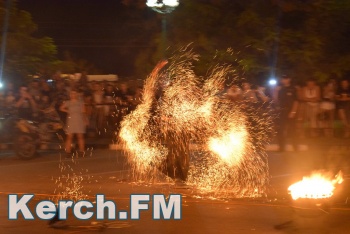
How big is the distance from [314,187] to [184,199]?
8.10 feet

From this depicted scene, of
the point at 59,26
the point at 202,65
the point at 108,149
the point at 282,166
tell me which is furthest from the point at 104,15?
the point at 282,166

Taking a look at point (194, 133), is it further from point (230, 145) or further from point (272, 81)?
point (272, 81)

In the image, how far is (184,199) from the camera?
12.6 meters

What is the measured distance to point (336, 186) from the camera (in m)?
12.0

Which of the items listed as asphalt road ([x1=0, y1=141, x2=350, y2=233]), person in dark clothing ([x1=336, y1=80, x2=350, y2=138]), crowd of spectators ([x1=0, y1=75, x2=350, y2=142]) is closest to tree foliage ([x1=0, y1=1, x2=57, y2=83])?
crowd of spectators ([x1=0, y1=75, x2=350, y2=142])

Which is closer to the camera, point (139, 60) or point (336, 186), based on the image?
point (336, 186)

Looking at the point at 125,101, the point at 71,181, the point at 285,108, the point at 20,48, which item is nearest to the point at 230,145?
the point at 71,181

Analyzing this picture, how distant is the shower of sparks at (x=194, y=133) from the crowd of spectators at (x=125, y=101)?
4.39 metres

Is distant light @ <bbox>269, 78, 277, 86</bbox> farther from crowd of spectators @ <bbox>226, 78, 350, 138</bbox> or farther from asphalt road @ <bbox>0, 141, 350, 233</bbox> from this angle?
asphalt road @ <bbox>0, 141, 350, 233</bbox>

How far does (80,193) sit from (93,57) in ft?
113

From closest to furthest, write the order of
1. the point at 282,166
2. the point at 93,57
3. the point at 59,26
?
the point at 282,166
the point at 59,26
the point at 93,57

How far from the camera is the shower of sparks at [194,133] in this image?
1403cm

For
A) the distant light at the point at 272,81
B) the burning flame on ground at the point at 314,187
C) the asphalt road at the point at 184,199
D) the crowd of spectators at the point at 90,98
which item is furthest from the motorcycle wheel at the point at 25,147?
the burning flame on ground at the point at 314,187

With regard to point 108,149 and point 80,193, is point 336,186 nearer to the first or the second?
point 80,193
